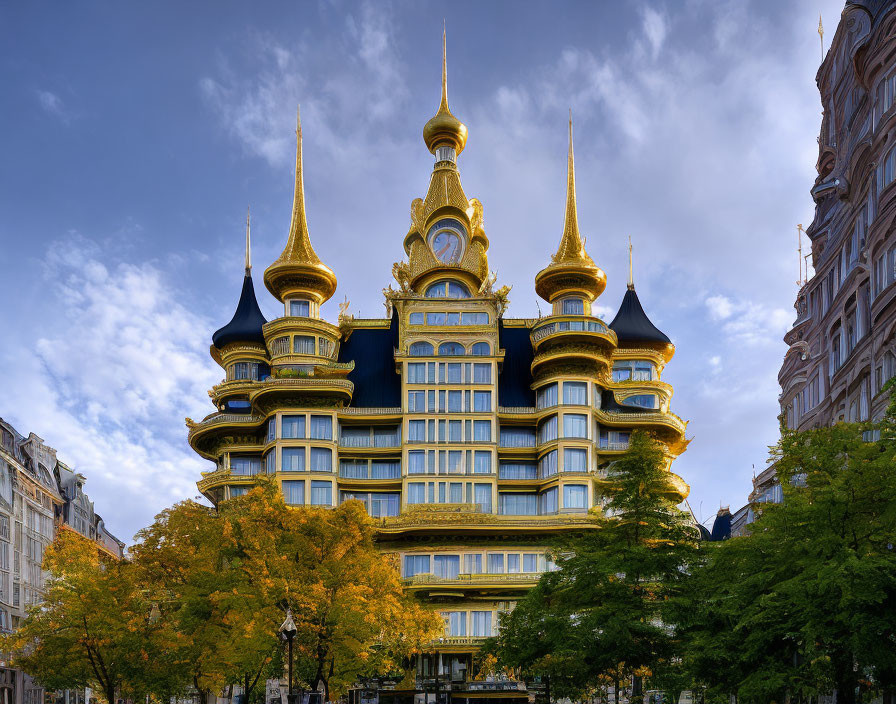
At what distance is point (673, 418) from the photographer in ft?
340

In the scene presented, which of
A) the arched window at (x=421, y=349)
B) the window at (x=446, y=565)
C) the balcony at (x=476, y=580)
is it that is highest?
the arched window at (x=421, y=349)

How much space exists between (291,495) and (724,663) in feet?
202

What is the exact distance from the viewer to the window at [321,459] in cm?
9944

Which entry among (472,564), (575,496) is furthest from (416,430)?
(575,496)

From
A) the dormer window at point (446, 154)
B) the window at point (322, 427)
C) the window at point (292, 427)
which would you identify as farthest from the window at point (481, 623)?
the dormer window at point (446, 154)

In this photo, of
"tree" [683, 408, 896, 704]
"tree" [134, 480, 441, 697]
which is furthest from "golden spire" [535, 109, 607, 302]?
"tree" [683, 408, 896, 704]

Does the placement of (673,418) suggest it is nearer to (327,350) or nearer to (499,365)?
(499,365)

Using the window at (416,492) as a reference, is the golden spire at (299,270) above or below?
above

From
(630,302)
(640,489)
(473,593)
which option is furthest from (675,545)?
(630,302)

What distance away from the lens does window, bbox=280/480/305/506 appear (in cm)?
9793

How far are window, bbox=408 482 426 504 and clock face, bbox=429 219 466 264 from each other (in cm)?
2206

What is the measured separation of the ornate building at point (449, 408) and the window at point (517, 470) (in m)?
0.14

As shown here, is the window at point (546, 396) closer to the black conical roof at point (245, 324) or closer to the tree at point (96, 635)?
the black conical roof at point (245, 324)

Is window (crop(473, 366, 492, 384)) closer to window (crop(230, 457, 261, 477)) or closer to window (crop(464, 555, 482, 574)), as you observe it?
window (crop(464, 555, 482, 574))
